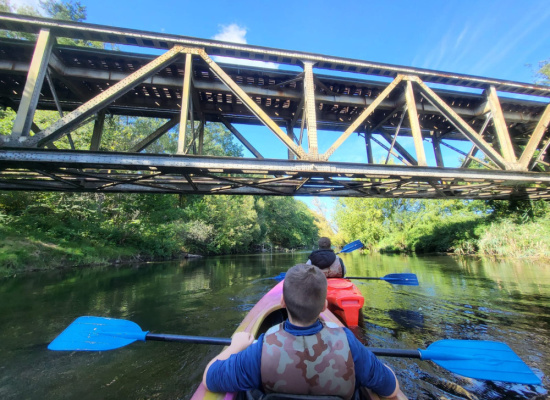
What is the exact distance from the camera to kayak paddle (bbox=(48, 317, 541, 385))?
7.04ft

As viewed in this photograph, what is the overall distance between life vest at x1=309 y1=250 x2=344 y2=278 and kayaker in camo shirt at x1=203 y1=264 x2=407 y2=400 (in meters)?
3.18

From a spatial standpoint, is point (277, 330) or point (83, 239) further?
point (83, 239)

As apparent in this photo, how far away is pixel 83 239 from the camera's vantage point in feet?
51.4

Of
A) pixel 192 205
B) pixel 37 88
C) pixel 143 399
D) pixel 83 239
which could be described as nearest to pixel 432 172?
pixel 143 399

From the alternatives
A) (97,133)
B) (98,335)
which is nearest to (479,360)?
(98,335)

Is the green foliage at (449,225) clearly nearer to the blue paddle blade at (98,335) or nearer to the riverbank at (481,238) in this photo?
the riverbank at (481,238)

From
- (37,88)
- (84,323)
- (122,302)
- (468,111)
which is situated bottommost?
(122,302)

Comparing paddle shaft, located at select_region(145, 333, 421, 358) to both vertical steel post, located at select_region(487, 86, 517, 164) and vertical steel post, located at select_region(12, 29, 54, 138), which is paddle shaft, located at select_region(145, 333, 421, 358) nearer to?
vertical steel post, located at select_region(12, 29, 54, 138)

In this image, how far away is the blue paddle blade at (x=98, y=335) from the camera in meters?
2.59

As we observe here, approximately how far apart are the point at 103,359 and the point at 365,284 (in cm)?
735

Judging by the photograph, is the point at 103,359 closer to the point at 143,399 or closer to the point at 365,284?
the point at 143,399

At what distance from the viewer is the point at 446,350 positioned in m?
2.33

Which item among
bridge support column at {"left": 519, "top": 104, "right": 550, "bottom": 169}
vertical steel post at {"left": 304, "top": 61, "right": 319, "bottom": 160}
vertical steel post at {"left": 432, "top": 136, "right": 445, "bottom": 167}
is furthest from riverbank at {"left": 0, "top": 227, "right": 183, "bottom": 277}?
bridge support column at {"left": 519, "top": 104, "right": 550, "bottom": 169}

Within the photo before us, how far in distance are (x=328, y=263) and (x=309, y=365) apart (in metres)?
3.52
